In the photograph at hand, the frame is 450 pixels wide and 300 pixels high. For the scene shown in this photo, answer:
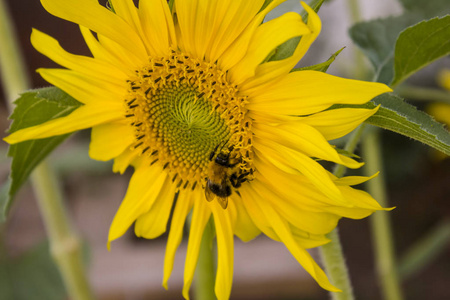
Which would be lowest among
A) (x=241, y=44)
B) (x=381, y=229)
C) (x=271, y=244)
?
(x=271, y=244)

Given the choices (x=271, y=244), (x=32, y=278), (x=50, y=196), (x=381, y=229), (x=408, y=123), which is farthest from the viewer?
(x=271, y=244)

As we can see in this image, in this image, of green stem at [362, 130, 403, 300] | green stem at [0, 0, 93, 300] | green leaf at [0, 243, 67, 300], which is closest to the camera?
green stem at [0, 0, 93, 300]

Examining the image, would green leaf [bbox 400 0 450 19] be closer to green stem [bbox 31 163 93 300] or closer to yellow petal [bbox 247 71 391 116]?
yellow petal [bbox 247 71 391 116]

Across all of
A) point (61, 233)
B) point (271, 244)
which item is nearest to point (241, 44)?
point (61, 233)

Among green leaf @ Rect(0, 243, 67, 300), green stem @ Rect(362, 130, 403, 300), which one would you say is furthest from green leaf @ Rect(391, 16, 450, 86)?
green leaf @ Rect(0, 243, 67, 300)

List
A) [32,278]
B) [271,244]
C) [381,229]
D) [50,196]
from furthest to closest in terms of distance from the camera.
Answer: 1. [271,244]
2. [32,278]
3. [381,229]
4. [50,196]

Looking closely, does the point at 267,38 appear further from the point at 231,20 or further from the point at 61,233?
the point at 61,233

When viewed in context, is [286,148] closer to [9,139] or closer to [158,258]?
[9,139]

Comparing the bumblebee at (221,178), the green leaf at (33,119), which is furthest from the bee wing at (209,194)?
the green leaf at (33,119)
